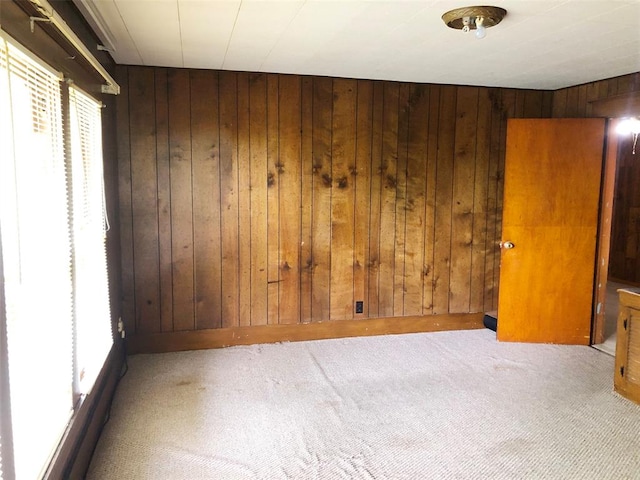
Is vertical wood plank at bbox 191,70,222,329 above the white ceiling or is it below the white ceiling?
below

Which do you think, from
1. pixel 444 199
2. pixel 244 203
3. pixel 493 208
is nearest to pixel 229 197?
pixel 244 203

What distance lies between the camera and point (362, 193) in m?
4.02

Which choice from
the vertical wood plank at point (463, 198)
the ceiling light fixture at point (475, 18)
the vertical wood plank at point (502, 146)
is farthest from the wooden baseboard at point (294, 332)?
the ceiling light fixture at point (475, 18)

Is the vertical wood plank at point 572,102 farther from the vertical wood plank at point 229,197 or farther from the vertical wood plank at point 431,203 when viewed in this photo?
the vertical wood plank at point 229,197

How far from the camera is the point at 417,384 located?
320cm

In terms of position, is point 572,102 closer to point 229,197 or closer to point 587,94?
point 587,94

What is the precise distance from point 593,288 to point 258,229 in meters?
2.82

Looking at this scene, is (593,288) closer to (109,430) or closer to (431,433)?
(431,433)

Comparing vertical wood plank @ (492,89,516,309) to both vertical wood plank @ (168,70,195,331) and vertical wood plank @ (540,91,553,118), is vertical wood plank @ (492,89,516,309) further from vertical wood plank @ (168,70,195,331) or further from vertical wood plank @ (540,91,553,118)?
vertical wood plank @ (168,70,195,331)

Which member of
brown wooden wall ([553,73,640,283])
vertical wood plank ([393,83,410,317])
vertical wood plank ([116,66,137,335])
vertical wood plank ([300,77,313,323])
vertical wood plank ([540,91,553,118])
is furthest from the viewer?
brown wooden wall ([553,73,640,283])

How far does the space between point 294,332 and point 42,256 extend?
259 centimetres

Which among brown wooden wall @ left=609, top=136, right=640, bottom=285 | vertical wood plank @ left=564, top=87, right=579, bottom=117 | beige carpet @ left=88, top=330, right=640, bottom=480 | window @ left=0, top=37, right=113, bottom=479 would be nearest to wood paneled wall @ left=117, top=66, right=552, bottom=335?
vertical wood plank @ left=564, top=87, right=579, bottom=117

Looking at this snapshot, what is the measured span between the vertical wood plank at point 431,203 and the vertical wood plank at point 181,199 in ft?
6.49

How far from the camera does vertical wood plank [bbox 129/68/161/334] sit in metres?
3.50
